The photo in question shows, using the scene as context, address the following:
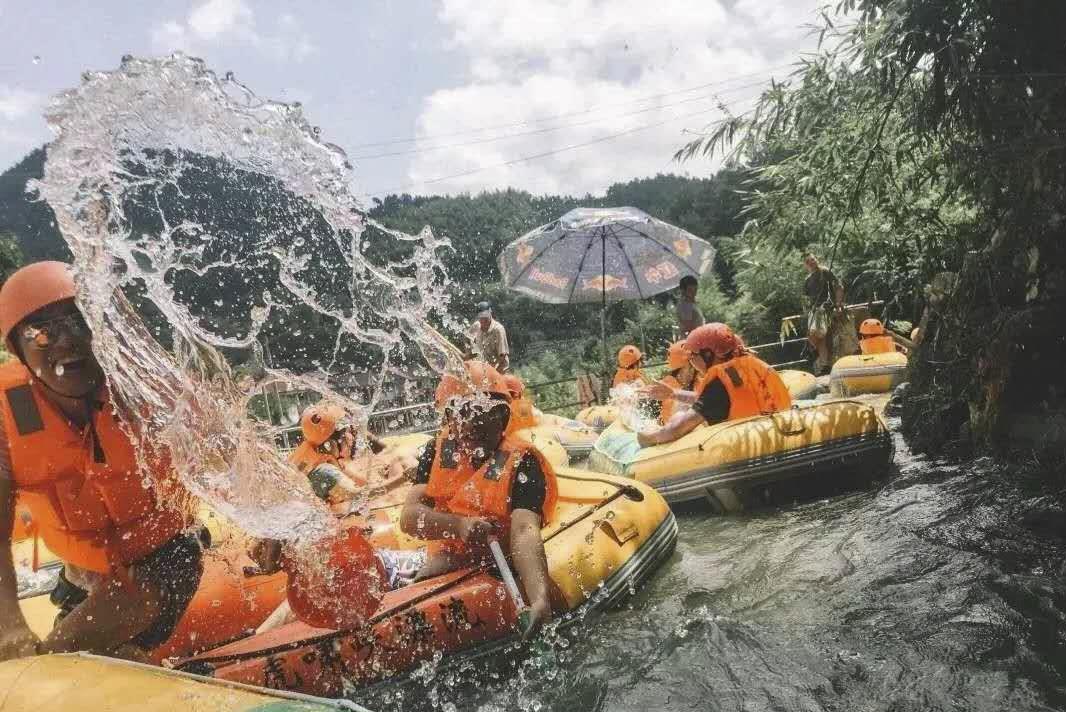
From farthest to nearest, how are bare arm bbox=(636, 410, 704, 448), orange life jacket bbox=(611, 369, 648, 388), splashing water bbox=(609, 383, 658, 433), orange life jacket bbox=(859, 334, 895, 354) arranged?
orange life jacket bbox=(859, 334, 895, 354), orange life jacket bbox=(611, 369, 648, 388), splashing water bbox=(609, 383, 658, 433), bare arm bbox=(636, 410, 704, 448)

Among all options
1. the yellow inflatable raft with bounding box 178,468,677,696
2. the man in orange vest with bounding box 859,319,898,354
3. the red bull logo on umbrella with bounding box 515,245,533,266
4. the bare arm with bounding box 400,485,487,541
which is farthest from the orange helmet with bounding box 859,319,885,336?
the bare arm with bounding box 400,485,487,541

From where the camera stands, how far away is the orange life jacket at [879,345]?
11289 millimetres

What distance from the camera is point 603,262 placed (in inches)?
471

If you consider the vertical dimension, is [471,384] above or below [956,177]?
below

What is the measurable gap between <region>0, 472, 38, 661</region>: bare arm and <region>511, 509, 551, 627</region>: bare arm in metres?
2.03

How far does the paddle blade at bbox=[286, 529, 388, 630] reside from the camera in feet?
10.8

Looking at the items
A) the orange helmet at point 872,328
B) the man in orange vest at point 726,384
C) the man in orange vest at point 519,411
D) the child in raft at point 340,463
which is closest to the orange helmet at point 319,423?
the child in raft at point 340,463

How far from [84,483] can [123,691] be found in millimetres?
1018

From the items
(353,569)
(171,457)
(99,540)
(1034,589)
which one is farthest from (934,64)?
(99,540)

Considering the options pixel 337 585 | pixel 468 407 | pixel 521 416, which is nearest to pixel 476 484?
pixel 468 407

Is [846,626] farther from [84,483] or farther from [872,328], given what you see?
[872,328]

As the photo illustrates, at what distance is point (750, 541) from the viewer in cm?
545

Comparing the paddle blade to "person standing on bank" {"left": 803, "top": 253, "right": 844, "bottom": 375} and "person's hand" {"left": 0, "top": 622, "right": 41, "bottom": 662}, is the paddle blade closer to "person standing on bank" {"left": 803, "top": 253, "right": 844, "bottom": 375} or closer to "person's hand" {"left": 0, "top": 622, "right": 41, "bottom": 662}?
"person's hand" {"left": 0, "top": 622, "right": 41, "bottom": 662}

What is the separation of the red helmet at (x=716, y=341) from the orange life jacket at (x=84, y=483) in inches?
184
